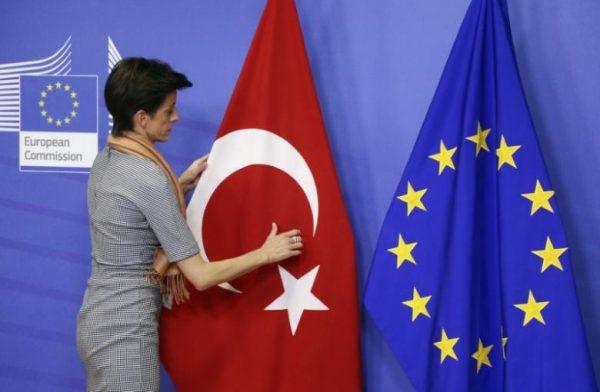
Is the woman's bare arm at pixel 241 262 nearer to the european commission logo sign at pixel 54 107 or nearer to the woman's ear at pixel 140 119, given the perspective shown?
the woman's ear at pixel 140 119

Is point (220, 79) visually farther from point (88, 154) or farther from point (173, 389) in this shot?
point (173, 389)

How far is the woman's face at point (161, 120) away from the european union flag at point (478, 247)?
588 mm

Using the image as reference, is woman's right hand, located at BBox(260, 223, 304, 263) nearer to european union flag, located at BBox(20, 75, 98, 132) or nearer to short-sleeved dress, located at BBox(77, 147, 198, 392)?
short-sleeved dress, located at BBox(77, 147, 198, 392)

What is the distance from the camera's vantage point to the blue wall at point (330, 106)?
5.78ft

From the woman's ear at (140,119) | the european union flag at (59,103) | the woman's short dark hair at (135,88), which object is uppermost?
the european union flag at (59,103)

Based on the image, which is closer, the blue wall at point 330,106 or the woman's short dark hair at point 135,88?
the woman's short dark hair at point 135,88

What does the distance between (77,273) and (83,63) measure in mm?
603

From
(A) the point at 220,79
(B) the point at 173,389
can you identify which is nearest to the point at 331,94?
(A) the point at 220,79

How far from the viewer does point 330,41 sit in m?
1.86

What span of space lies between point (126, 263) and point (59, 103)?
0.63m

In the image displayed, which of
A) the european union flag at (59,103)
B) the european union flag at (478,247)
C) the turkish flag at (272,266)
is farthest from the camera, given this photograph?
the european union flag at (59,103)

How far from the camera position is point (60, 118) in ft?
6.16

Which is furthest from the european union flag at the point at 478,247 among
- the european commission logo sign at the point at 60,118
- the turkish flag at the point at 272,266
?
the european commission logo sign at the point at 60,118

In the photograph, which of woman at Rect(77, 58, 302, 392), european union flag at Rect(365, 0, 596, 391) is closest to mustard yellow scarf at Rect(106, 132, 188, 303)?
woman at Rect(77, 58, 302, 392)
